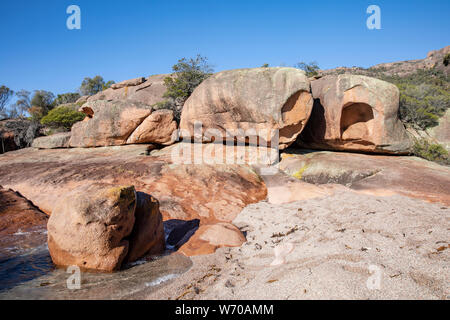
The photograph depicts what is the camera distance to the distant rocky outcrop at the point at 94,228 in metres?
2.85

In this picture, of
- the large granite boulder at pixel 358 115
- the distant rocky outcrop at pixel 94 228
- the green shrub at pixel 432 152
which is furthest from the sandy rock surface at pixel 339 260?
the green shrub at pixel 432 152

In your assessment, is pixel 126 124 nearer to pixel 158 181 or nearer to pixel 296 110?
pixel 158 181

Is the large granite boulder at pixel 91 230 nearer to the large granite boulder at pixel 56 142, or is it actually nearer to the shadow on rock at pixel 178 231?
the shadow on rock at pixel 178 231

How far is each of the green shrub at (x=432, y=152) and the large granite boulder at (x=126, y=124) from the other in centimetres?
829

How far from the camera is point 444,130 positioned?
8.57m

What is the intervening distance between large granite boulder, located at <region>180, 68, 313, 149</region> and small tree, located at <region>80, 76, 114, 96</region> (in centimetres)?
2483

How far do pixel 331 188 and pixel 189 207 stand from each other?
3.55 m

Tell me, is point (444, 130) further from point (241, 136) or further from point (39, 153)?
point (39, 153)

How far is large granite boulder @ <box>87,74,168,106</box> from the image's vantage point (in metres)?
19.7

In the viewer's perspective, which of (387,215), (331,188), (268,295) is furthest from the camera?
(331,188)

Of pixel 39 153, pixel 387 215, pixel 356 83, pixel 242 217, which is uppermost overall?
pixel 356 83

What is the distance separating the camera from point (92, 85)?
29.5m

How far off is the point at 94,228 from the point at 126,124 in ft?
22.0

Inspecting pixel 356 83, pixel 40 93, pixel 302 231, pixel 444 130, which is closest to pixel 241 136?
pixel 356 83
